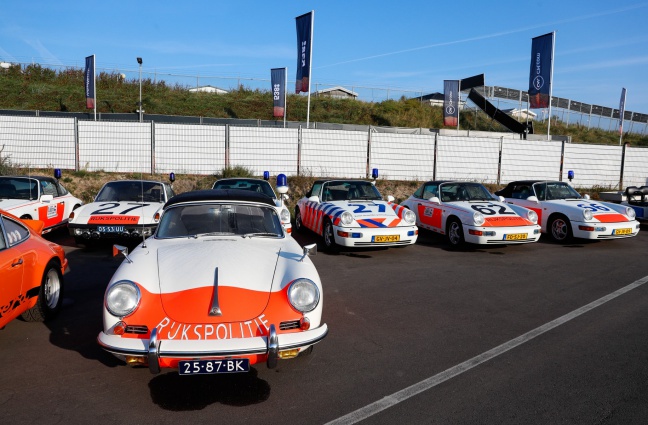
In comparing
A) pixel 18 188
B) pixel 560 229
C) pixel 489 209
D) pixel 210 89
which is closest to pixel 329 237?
pixel 489 209

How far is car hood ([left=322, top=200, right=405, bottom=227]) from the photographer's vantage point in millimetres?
8883

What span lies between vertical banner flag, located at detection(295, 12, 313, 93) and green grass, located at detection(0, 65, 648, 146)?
1516 centimetres

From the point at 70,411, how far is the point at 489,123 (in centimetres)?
3812

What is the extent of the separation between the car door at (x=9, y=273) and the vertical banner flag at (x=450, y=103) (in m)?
24.5

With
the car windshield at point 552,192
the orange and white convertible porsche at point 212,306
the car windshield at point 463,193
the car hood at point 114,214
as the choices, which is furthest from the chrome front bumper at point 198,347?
the car windshield at point 552,192

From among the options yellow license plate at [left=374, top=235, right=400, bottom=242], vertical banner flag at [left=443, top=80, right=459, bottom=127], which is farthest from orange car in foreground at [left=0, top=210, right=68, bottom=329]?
vertical banner flag at [left=443, top=80, right=459, bottom=127]

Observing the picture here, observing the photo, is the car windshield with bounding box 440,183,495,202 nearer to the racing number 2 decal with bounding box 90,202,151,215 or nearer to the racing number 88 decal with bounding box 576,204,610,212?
the racing number 88 decal with bounding box 576,204,610,212

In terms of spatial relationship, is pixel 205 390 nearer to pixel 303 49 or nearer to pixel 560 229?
pixel 560 229

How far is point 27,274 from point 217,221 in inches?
73.9

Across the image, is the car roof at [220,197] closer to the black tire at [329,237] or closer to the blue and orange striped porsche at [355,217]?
the blue and orange striped porsche at [355,217]

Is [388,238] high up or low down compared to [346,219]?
down

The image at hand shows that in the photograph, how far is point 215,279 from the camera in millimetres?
3910

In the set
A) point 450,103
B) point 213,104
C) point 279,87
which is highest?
point 213,104

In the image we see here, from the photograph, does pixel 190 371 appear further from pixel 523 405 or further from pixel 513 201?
pixel 513 201
